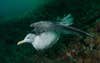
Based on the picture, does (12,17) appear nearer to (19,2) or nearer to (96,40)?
(19,2)

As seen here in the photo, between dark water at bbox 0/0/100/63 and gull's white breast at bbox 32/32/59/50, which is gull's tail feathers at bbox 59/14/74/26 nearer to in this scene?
dark water at bbox 0/0/100/63

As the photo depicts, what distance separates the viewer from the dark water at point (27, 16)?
5.10 m

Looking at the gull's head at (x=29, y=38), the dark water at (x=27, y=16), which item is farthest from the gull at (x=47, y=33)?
the dark water at (x=27, y=16)

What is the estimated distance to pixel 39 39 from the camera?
5.00m

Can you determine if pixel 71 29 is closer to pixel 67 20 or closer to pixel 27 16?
pixel 67 20

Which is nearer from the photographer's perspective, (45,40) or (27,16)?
(45,40)

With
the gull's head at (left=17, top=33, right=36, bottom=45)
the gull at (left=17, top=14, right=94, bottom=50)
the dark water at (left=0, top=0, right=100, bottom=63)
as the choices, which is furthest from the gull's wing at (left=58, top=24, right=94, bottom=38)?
the gull's head at (left=17, top=33, right=36, bottom=45)

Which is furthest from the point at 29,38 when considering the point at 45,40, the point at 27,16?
the point at 27,16

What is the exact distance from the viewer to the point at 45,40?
496cm

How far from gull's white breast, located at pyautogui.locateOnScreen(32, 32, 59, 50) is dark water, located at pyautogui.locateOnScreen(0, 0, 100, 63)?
134mm

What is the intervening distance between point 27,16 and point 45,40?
47cm

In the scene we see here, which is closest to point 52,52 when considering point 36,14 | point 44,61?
point 44,61

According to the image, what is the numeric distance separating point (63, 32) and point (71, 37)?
13 cm

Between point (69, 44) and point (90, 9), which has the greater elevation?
point (90, 9)
